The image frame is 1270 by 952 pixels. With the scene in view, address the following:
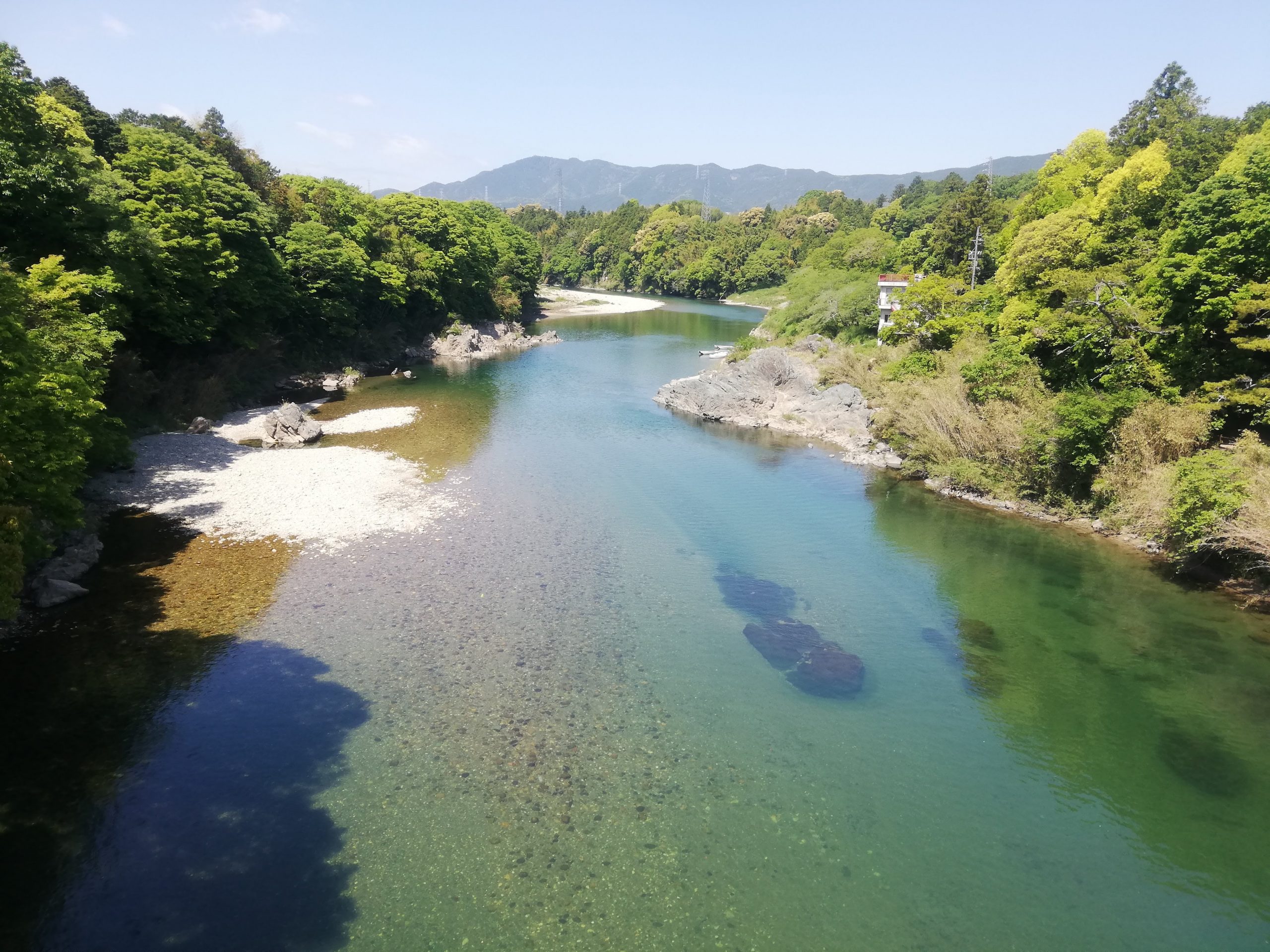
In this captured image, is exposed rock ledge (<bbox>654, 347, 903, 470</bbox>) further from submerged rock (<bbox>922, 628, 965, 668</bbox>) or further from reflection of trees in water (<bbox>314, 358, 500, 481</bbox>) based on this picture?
submerged rock (<bbox>922, 628, 965, 668</bbox>)

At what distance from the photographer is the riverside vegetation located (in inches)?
763

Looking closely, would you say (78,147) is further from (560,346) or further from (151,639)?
(560,346)

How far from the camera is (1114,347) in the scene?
914 inches

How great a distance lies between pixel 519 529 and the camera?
22.3 meters

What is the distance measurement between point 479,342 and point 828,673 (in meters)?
49.6

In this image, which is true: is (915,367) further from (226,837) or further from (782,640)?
(226,837)

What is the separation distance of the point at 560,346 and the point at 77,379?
4940 cm

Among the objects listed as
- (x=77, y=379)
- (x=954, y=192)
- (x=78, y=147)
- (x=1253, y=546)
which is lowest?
(x=1253, y=546)

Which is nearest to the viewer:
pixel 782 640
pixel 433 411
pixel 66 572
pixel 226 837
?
pixel 226 837

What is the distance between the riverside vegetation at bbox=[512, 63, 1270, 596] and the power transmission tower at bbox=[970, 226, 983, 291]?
54 cm

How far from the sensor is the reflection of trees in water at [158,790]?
9.16 meters

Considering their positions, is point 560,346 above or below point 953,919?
above

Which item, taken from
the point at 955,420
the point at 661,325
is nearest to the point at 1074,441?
the point at 955,420

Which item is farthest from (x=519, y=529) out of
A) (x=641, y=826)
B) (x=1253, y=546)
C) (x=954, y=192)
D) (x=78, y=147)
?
(x=954, y=192)
